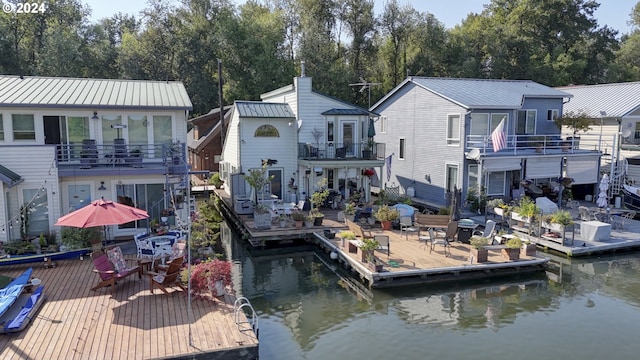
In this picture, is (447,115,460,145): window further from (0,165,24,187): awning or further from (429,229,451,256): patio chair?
(0,165,24,187): awning

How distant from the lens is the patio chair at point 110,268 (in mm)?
12586

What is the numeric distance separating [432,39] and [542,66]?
37.9 ft

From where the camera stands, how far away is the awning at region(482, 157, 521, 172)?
→ 80.3 feet

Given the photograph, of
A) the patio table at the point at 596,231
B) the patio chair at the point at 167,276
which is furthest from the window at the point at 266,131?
the patio table at the point at 596,231

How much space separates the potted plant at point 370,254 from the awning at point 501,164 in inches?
438

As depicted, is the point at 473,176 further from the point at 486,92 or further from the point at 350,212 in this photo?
the point at 350,212

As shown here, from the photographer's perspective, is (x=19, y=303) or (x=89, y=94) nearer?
(x=19, y=303)

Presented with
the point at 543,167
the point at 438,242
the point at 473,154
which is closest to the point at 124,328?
the point at 438,242

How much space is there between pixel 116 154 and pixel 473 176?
17.6 m

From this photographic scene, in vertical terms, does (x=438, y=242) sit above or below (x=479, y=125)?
below

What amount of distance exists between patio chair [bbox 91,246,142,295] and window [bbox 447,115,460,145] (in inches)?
718

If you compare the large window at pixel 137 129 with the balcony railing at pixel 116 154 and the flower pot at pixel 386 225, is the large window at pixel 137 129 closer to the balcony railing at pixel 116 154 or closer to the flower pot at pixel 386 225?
the balcony railing at pixel 116 154

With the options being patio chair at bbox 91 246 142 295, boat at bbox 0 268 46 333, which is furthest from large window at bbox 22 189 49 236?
patio chair at bbox 91 246 142 295

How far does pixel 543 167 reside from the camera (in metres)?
26.1
